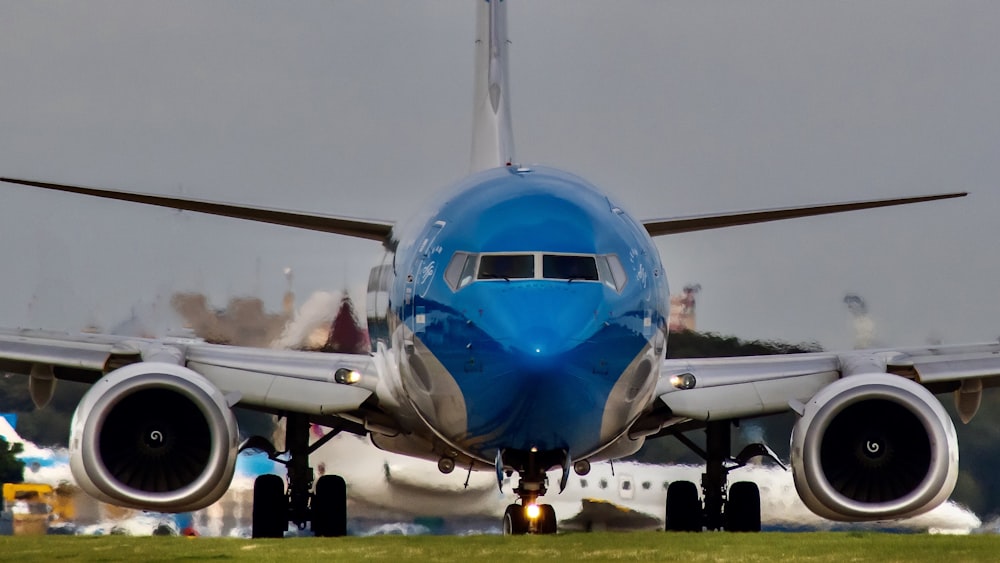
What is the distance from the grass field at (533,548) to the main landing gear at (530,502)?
0.92 metres

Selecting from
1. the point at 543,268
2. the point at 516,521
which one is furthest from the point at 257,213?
the point at 543,268

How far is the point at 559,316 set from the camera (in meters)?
15.0

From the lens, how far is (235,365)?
20.0m

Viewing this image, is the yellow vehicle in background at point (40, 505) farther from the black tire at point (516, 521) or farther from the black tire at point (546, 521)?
the black tire at point (546, 521)

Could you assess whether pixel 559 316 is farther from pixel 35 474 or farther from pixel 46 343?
pixel 35 474

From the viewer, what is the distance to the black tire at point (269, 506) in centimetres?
2133

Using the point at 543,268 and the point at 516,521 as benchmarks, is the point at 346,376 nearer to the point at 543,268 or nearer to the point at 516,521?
the point at 516,521

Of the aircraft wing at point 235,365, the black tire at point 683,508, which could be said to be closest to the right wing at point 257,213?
the aircraft wing at point 235,365

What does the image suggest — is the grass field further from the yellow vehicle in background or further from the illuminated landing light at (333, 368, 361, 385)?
the yellow vehicle in background

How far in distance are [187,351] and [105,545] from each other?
4.85 metres

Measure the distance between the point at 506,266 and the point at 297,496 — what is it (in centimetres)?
712

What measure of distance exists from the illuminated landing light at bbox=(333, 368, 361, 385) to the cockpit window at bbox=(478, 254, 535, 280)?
157 inches

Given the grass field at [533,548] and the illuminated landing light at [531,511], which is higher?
the illuminated landing light at [531,511]

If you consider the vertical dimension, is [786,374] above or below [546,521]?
above
